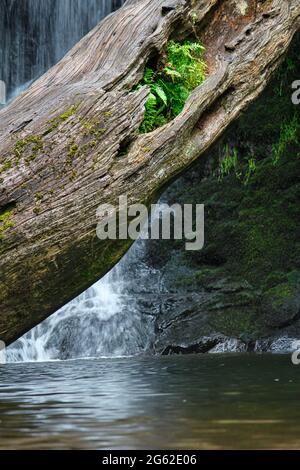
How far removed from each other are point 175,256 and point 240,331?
6.68 feet

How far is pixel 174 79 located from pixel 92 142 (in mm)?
1568

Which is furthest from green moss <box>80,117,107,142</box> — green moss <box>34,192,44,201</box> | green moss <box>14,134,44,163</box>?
green moss <box>34,192,44,201</box>

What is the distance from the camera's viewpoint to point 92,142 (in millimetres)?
7105

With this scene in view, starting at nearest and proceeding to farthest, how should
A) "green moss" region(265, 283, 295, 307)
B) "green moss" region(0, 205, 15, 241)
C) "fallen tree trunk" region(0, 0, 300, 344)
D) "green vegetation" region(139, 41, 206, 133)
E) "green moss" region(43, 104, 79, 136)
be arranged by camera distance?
1. "green moss" region(0, 205, 15, 241)
2. "fallen tree trunk" region(0, 0, 300, 344)
3. "green moss" region(43, 104, 79, 136)
4. "green vegetation" region(139, 41, 206, 133)
5. "green moss" region(265, 283, 295, 307)

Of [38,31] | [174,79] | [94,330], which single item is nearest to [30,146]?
[174,79]

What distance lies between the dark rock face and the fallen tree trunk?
148 inches

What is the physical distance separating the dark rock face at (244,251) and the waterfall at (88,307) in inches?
12.3

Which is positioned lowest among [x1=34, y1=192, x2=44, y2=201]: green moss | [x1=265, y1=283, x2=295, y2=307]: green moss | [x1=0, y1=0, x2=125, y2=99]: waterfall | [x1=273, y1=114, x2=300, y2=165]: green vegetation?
[x1=34, y1=192, x2=44, y2=201]: green moss

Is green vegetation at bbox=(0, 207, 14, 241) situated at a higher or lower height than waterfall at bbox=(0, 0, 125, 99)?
lower

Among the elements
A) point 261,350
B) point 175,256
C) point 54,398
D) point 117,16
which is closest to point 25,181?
point 54,398

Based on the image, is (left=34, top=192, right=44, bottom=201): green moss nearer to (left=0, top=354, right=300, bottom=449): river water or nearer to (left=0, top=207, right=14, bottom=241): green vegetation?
(left=0, top=207, right=14, bottom=241): green vegetation

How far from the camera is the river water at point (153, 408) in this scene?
13.2 ft

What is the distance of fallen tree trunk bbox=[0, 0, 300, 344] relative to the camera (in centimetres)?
677

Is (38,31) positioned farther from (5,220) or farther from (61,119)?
(5,220)
